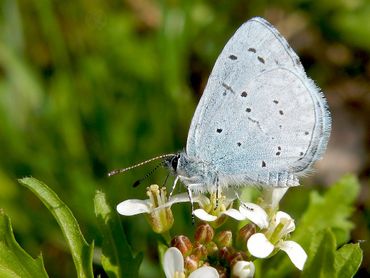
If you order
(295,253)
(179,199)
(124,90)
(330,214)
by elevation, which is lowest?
(330,214)

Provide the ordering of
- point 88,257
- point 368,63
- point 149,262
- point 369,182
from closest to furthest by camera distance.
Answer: point 88,257
point 149,262
point 369,182
point 368,63

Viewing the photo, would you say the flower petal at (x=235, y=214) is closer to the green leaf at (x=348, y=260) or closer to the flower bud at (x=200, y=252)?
the flower bud at (x=200, y=252)

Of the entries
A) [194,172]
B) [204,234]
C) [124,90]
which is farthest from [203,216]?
[124,90]

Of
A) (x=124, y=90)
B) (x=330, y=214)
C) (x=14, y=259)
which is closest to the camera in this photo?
(x=14, y=259)

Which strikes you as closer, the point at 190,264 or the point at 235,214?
the point at 190,264

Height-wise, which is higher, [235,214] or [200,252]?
[235,214]

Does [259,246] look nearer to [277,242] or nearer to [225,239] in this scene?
[277,242]

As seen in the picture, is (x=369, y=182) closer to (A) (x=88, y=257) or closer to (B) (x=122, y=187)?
(B) (x=122, y=187)

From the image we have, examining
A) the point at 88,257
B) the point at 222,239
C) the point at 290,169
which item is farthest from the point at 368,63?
the point at 88,257
